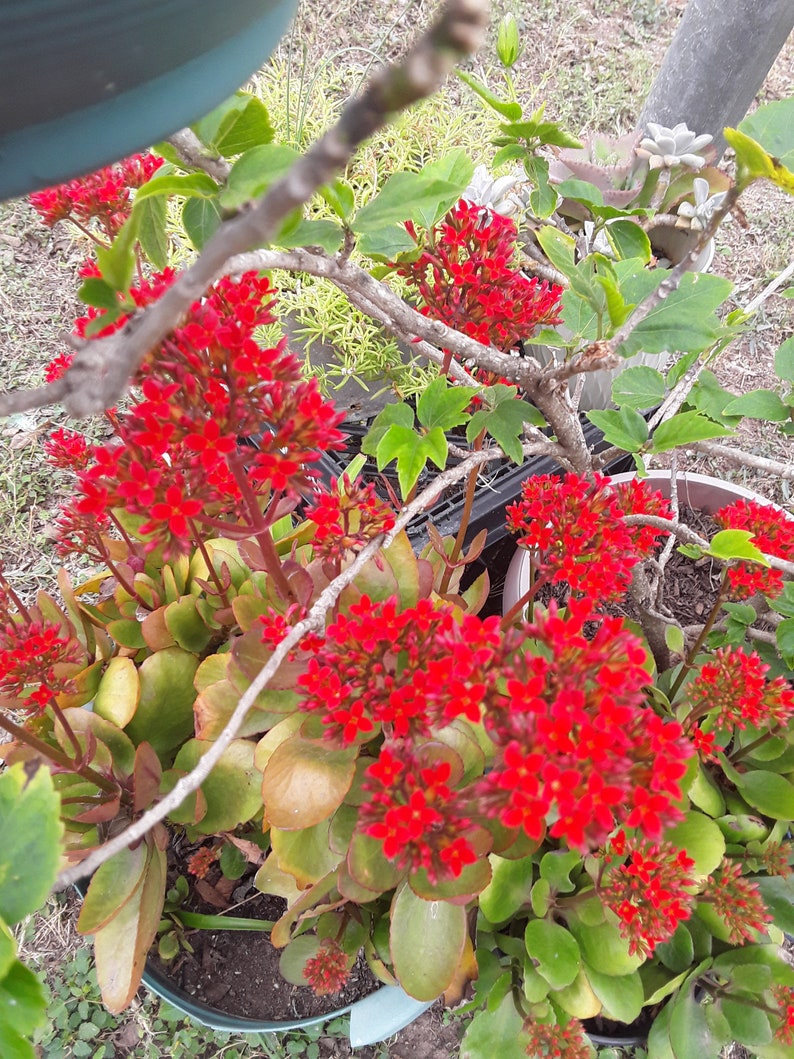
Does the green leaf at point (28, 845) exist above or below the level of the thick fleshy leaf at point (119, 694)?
above

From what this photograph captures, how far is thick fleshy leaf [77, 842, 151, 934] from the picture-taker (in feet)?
2.40

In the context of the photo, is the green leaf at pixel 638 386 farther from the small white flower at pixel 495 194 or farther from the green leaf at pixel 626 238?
the small white flower at pixel 495 194

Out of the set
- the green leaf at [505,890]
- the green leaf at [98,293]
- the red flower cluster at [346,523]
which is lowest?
the green leaf at [505,890]

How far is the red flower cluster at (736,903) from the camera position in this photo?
2.54ft

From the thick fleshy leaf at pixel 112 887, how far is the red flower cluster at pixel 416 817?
41cm

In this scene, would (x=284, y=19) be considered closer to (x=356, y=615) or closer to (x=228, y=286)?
(x=228, y=286)

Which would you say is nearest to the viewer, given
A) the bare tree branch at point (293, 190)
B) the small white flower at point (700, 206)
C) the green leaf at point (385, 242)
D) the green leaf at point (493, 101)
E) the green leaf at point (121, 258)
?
the bare tree branch at point (293, 190)

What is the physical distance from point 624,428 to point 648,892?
1.55ft

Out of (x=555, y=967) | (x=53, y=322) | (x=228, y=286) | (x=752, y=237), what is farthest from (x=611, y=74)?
(x=555, y=967)

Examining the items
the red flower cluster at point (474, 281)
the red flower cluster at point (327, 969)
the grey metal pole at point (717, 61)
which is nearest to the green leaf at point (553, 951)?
the red flower cluster at point (327, 969)

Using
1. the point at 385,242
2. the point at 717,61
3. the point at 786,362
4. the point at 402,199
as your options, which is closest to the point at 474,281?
the point at 385,242

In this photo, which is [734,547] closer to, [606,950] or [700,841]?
[700,841]

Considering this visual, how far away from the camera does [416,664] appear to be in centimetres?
55

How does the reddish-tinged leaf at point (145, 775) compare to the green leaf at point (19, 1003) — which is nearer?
the green leaf at point (19, 1003)
